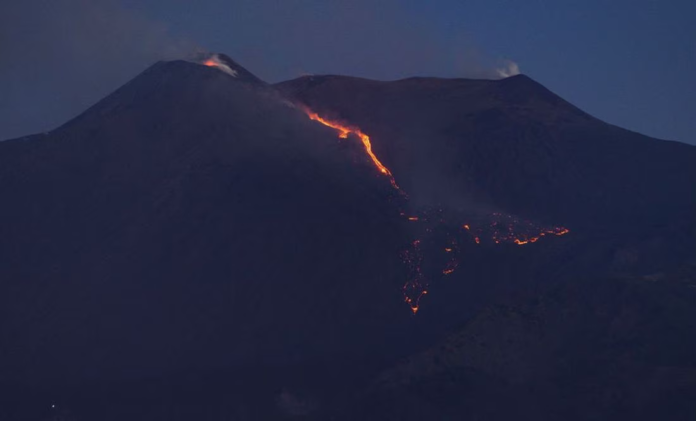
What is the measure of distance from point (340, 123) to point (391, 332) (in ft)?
64.5

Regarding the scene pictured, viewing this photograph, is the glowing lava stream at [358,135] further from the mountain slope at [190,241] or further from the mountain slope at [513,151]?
the mountain slope at [190,241]

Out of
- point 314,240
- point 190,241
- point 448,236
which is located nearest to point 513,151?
point 448,236

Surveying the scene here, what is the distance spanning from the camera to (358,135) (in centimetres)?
5412

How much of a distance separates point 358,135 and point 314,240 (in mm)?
11048

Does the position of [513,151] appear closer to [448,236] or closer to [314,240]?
[448,236]

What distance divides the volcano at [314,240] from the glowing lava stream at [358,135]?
0.71 ft

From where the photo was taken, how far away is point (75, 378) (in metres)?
36.6

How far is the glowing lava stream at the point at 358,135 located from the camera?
167 ft

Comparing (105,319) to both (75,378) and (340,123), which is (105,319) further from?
(340,123)

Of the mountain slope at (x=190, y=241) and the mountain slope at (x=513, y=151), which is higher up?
the mountain slope at (x=513, y=151)

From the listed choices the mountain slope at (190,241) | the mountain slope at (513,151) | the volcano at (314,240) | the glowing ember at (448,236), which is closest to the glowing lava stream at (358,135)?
the volcano at (314,240)

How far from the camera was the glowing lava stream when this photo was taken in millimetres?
50781

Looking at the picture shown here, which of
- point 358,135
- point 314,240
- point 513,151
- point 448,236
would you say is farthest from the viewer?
point 513,151

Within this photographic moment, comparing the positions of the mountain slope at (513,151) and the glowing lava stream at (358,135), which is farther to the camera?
the glowing lava stream at (358,135)
